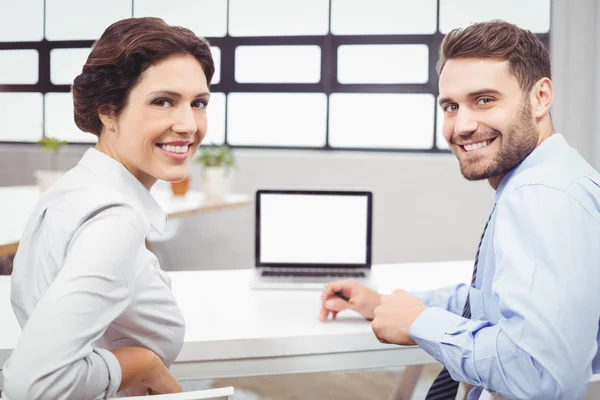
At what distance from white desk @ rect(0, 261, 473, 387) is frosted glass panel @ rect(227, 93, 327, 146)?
3.44m

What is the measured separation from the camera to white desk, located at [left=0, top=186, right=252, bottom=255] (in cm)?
262

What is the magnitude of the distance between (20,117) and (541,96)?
5.45 meters

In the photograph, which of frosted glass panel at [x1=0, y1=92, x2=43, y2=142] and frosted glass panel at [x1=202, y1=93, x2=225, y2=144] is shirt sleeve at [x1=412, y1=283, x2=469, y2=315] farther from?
frosted glass panel at [x1=0, y1=92, x2=43, y2=142]

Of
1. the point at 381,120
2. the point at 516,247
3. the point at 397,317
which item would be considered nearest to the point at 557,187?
the point at 516,247

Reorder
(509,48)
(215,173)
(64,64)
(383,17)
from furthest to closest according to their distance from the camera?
(64,64), (383,17), (215,173), (509,48)

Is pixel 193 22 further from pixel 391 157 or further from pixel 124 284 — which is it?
pixel 124 284

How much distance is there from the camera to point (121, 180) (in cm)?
112

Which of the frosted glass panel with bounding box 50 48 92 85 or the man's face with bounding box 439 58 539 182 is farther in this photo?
the frosted glass panel with bounding box 50 48 92 85

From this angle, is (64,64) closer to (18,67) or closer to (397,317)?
(18,67)

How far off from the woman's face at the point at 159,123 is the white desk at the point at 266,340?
1.37 feet

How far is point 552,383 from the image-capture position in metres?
0.97

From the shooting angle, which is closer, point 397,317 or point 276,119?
point 397,317

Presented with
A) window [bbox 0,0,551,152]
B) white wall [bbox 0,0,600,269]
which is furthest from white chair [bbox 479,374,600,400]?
window [bbox 0,0,551,152]

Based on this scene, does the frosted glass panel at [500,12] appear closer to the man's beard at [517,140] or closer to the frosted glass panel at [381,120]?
the frosted glass panel at [381,120]
